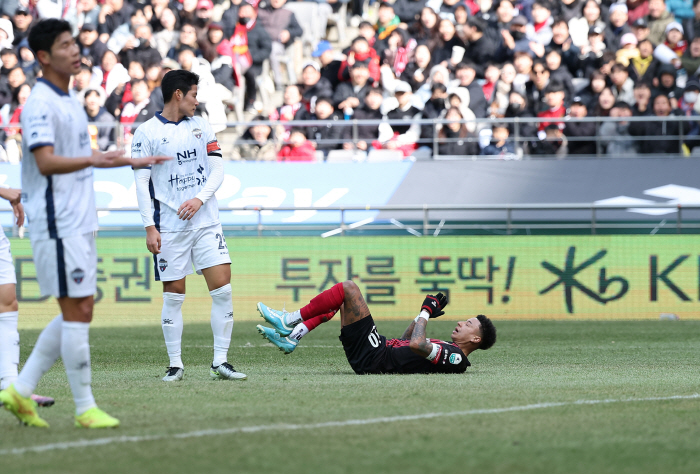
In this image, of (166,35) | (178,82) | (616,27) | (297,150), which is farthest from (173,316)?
(616,27)

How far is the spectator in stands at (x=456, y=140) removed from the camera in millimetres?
18484

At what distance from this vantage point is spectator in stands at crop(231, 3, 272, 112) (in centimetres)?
2122

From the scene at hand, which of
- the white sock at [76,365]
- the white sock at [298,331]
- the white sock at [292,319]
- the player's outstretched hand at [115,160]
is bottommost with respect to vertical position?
the white sock at [298,331]

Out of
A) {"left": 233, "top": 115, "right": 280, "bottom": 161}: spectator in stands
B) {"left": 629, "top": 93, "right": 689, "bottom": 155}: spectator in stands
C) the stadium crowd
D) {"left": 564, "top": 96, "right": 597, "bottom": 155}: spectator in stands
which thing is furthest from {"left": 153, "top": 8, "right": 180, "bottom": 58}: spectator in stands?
{"left": 629, "top": 93, "right": 689, "bottom": 155}: spectator in stands

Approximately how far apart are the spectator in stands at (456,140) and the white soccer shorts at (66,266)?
13.4 m

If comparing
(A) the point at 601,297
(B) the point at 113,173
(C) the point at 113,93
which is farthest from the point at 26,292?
(A) the point at 601,297

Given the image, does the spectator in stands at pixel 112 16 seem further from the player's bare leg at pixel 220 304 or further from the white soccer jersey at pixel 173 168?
the player's bare leg at pixel 220 304

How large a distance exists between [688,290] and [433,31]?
8.19m

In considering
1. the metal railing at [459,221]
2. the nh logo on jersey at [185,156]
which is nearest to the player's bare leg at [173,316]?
the nh logo on jersey at [185,156]

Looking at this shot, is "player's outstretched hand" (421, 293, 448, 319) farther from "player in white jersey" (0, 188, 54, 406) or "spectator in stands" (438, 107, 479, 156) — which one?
"spectator in stands" (438, 107, 479, 156)

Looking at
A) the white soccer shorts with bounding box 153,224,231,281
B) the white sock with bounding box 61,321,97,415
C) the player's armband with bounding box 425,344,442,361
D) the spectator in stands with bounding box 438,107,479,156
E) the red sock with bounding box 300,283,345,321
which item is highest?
the spectator in stands with bounding box 438,107,479,156

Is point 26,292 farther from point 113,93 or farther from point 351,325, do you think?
point 351,325

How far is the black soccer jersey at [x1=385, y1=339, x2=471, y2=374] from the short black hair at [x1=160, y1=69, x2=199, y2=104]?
276cm

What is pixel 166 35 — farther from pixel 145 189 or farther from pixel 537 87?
pixel 145 189
